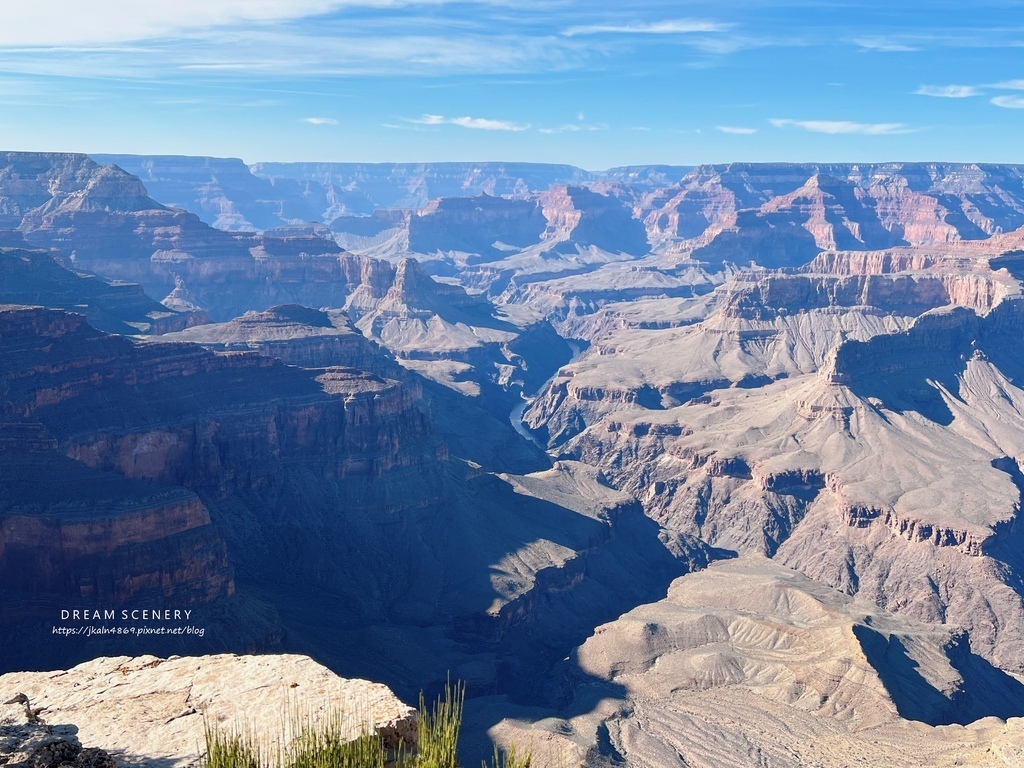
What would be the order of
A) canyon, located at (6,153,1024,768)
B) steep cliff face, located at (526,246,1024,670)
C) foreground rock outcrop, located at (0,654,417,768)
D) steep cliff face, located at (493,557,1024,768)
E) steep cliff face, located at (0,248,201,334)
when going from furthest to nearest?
steep cliff face, located at (0,248,201,334) < steep cliff face, located at (526,246,1024,670) < canyon, located at (6,153,1024,768) < steep cliff face, located at (493,557,1024,768) < foreground rock outcrop, located at (0,654,417,768)

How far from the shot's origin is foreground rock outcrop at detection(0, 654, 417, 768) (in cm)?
2298

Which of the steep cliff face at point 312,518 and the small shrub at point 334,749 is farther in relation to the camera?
the steep cliff face at point 312,518

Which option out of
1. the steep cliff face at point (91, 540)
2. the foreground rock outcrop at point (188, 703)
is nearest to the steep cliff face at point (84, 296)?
the steep cliff face at point (91, 540)

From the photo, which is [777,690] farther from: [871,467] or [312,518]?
[871,467]

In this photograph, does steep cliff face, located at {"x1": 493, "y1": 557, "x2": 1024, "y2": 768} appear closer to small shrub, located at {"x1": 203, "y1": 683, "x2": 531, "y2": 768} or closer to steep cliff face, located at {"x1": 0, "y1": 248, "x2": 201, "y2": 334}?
small shrub, located at {"x1": 203, "y1": 683, "x2": 531, "y2": 768}

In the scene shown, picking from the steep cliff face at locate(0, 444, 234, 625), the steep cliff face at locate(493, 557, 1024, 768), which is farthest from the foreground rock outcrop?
the steep cliff face at locate(0, 444, 234, 625)

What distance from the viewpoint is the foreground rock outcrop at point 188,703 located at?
75.4ft

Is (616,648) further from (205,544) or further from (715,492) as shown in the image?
(715,492)

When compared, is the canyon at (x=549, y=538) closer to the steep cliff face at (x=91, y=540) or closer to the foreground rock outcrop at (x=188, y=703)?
the steep cliff face at (x=91, y=540)

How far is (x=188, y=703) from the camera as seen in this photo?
25.9 metres

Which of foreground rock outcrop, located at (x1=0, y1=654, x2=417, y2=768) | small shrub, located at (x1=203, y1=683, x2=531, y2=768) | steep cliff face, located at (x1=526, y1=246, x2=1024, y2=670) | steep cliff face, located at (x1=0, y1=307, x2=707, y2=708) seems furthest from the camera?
steep cliff face, located at (x1=526, y1=246, x2=1024, y2=670)

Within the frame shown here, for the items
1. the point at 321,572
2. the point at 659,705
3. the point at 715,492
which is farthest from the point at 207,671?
the point at 715,492

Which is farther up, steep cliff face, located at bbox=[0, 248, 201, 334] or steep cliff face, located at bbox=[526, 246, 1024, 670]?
steep cliff face, located at bbox=[0, 248, 201, 334]

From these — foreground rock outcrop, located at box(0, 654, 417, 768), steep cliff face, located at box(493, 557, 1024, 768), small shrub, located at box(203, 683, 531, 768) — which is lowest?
steep cliff face, located at box(493, 557, 1024, 768)
